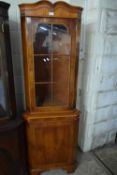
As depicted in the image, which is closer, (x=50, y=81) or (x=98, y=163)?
(x=50, y=81)

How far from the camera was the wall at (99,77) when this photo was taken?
5.52 ft

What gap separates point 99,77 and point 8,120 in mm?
1090

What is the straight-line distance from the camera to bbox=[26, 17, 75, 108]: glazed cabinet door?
4.42 ft

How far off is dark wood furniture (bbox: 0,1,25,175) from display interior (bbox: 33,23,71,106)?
0.23 m

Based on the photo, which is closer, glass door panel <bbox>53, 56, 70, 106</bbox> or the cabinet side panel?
the cabinet side panel

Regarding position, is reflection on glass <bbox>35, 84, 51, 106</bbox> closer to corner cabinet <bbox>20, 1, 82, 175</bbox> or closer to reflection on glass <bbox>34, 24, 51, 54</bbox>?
corner cabinet <bbox>20, 1, 82, 175</bbox>

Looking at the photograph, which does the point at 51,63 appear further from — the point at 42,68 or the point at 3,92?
the point at 3,92

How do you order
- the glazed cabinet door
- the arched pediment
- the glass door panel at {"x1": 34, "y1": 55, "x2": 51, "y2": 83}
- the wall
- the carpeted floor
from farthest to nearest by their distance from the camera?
1. the carpeted floor
2. the wall
3. the glass door panel at {"x1": 34, "y1": 55, "x2": 51, "y2": 83}
4. the glazed cabinet door
5. the arched pediment

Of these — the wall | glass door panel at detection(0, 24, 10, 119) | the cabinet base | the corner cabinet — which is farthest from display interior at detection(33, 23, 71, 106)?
the wall

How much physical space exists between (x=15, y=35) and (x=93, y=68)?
91 cm

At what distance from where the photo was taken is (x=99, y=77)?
186 centimetres

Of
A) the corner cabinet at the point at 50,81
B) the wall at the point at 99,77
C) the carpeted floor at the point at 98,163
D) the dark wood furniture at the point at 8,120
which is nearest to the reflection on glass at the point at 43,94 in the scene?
the corner cabinet at the point at 50,81

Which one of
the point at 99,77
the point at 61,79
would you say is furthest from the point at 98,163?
the point at 61,79

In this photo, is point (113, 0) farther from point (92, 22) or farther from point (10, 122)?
point (10, 122)
